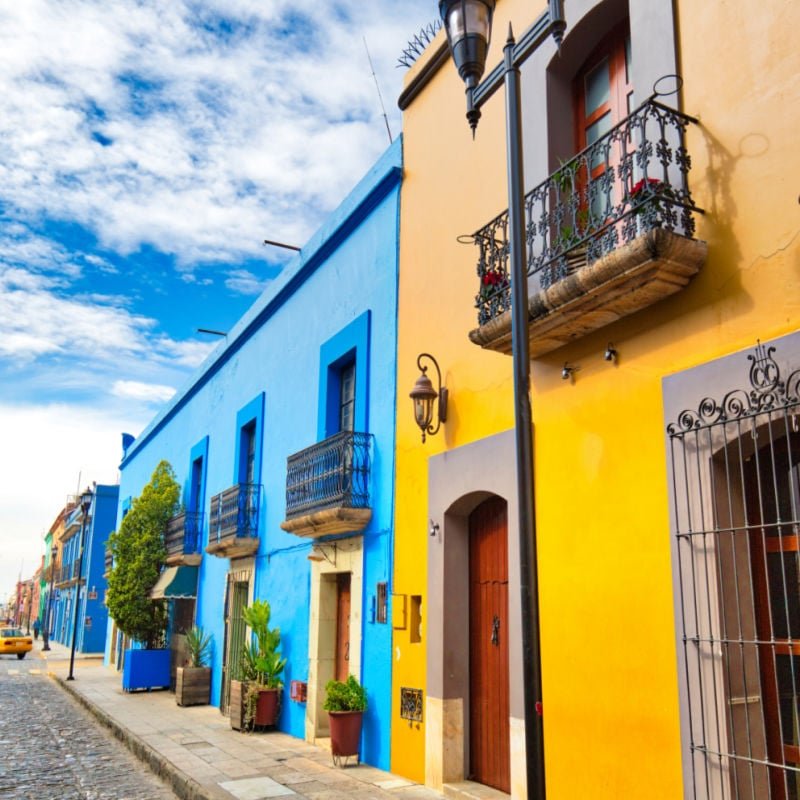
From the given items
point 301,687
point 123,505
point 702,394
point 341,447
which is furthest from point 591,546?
point 123,505

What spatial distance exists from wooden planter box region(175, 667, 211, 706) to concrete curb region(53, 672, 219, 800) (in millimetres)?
1246

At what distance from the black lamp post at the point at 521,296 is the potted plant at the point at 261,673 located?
732 cm

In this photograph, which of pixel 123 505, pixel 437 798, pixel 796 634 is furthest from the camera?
pixel 123 505

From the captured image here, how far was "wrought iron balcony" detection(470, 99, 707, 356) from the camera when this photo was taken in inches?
192

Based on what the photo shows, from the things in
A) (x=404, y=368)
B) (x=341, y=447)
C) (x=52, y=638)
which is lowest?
(x=52, y=638)

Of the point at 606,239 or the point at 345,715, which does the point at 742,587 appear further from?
the point at 345,715

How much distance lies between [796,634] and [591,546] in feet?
4.84

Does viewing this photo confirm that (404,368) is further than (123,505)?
No

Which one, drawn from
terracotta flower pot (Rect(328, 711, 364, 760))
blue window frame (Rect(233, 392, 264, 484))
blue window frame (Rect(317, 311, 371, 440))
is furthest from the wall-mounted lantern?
blue window frame (Rect(233, 392, 264, 484))

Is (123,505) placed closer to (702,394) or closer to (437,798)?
(437,798)

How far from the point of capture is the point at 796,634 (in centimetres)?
443

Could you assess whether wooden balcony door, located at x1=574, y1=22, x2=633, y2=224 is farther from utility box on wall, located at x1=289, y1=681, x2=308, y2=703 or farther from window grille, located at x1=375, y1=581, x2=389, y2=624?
utility box on wall, located at x1=289, y1=681, x2=308, y2=703

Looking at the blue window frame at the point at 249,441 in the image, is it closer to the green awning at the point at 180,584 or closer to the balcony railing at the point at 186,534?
the balcony railing at the point at 186,534

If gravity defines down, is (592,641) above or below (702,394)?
below
